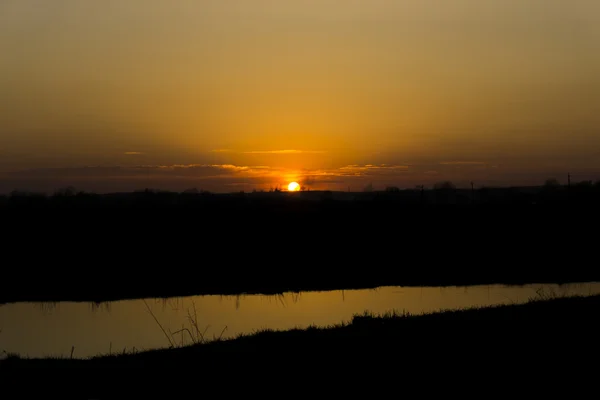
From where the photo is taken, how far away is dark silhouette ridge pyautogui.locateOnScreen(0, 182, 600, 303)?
94.7 feet

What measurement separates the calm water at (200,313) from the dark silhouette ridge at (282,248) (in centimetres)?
218

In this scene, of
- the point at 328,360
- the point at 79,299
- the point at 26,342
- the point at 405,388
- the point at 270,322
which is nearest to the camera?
the point at 405,388

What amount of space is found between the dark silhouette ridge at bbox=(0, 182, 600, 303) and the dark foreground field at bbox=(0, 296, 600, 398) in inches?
638

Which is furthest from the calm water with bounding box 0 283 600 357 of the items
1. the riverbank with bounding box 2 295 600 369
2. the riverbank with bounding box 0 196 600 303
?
the riverbank with bounding box 2 295 600 369

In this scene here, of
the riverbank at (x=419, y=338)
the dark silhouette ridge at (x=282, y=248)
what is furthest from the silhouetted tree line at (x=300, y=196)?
the riverbank at (x=419, y=338)

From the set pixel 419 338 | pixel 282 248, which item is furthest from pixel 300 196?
pixel 419 338

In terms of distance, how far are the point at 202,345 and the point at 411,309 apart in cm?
1091

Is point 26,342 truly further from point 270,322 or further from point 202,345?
point 202,345

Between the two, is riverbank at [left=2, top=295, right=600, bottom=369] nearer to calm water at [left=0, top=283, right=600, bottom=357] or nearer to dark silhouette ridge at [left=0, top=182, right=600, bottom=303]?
calm water at [left=0, top=283, right=600, bottom=357]

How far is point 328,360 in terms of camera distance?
8906 mm

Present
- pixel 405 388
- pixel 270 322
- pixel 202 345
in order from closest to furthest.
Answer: pixel 405 388 < pixel 202 345 < pixel 270 322

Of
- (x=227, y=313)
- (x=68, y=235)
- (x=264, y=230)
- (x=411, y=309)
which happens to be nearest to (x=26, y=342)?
(x=227, y=313)

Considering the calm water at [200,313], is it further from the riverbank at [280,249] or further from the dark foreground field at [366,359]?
the dark foreground field at [366,359]

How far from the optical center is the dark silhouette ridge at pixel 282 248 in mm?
28875
